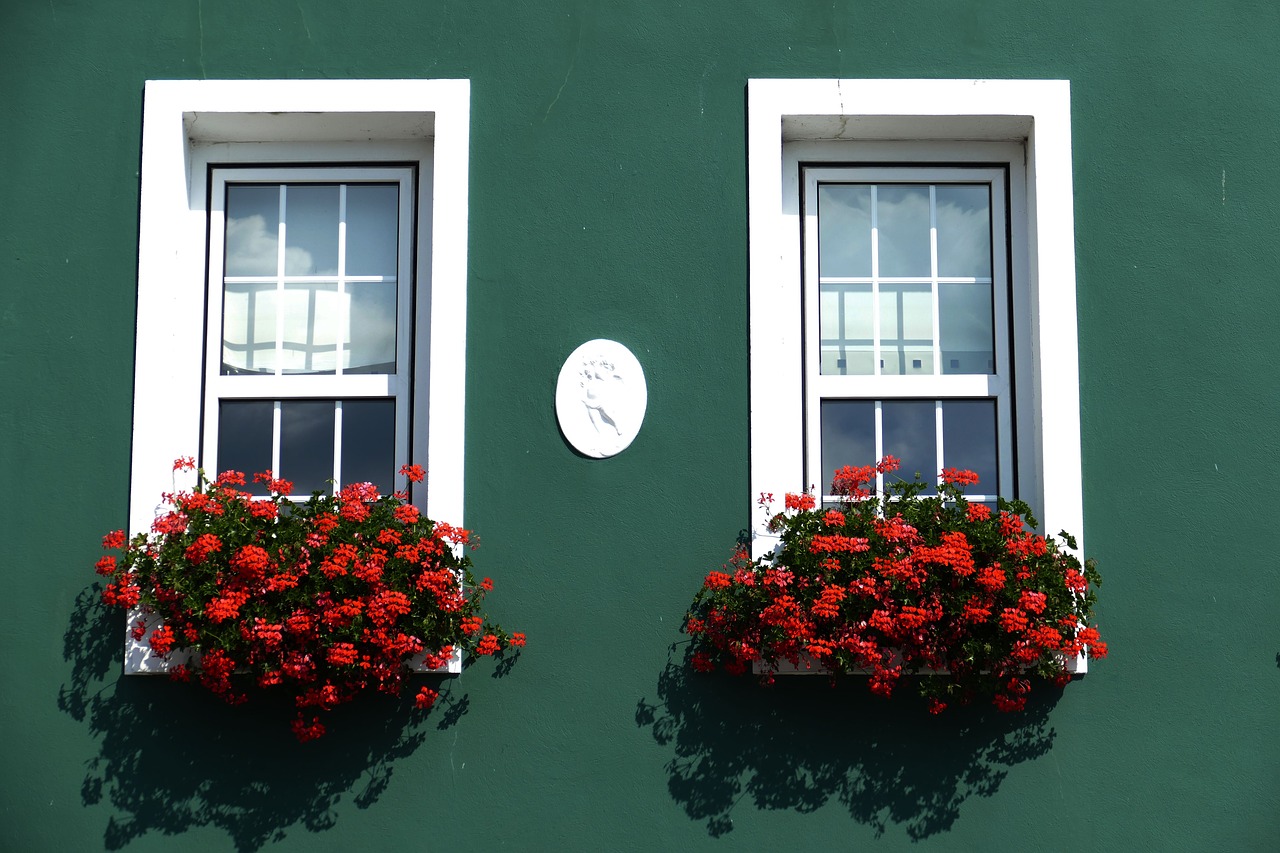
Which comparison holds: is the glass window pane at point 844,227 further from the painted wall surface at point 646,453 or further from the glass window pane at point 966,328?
the painted wall surface at point 646,453

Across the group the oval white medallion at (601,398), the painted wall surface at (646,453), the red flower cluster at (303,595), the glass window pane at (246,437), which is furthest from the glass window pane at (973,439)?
the glass window pane at (246,437)

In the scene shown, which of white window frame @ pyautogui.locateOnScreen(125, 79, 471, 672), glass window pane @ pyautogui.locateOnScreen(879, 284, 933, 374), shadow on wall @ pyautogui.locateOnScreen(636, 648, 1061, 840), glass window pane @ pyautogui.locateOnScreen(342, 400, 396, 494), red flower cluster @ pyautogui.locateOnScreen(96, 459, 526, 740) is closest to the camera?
red flower cluster @ pyautogui.locateOnScreen(96, 459, 526, 740)

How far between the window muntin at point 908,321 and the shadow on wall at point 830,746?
864 mm

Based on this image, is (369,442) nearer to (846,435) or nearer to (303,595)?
(303,595)

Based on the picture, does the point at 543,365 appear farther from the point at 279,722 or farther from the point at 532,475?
the point at 279,722

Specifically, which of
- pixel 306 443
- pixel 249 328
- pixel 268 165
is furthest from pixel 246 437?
pixel 268 165

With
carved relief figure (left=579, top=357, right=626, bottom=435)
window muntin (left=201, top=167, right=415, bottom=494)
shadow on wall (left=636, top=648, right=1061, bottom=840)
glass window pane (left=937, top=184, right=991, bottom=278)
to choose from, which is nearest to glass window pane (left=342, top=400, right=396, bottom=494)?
window muntin (left=201, top=167, right=415, bottom=494)

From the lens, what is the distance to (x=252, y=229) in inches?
223

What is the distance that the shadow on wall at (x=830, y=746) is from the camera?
5.02 metres

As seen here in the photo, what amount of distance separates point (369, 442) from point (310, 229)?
0.90m

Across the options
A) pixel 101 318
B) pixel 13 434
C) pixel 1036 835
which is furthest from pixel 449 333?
pixel 1036 835

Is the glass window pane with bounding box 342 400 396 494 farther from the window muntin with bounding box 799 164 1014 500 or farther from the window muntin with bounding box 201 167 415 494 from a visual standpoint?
the window muntin with bounding box 799 164 1014 500

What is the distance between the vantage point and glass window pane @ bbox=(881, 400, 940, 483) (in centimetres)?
547

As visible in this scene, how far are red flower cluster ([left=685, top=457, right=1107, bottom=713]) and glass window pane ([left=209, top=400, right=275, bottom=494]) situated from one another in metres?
1.80
